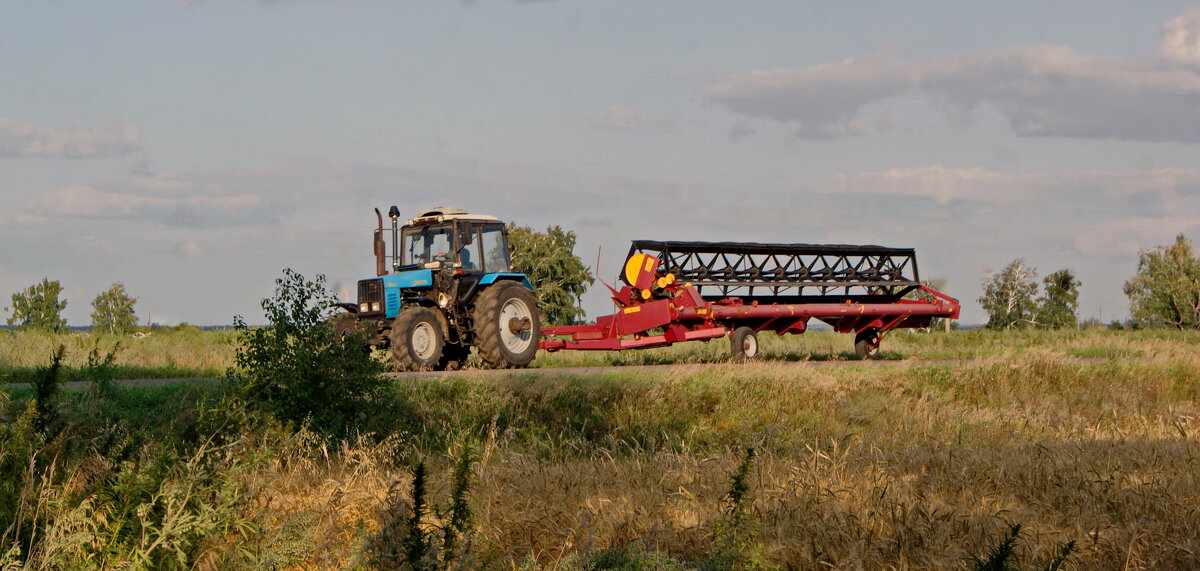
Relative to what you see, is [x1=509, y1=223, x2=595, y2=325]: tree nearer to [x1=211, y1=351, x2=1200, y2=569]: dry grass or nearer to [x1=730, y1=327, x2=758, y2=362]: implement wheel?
[x1=730, y1=327, x2=758, y2=362]: implement wheel

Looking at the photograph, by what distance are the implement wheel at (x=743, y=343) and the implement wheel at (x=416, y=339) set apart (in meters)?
5.39

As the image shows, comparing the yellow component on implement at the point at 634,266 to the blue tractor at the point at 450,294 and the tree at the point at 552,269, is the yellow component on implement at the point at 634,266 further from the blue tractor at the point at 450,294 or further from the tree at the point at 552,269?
the tree at the point at 552,269

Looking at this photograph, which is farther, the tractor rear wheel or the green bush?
the tractor rear wheel

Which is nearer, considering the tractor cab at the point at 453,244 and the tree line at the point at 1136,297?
the tractor cab at the point at 453,244

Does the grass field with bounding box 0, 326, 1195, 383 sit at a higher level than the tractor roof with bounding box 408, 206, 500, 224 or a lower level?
lower

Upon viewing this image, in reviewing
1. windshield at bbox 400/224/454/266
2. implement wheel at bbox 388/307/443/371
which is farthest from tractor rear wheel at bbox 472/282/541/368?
windshield at bbox 400/224/454/266

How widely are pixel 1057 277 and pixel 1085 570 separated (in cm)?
5771

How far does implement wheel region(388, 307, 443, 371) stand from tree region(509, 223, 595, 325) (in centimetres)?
2692

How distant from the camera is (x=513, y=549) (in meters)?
6.43

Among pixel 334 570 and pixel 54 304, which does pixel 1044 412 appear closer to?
pixel 334 570

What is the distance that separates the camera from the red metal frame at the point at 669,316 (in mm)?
18188

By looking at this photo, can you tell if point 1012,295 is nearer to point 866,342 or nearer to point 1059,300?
point 1059,300

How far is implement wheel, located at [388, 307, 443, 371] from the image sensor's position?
15.6 meters

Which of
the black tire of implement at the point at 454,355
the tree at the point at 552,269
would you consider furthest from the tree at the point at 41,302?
the black tire of implement at the point at 454,355
